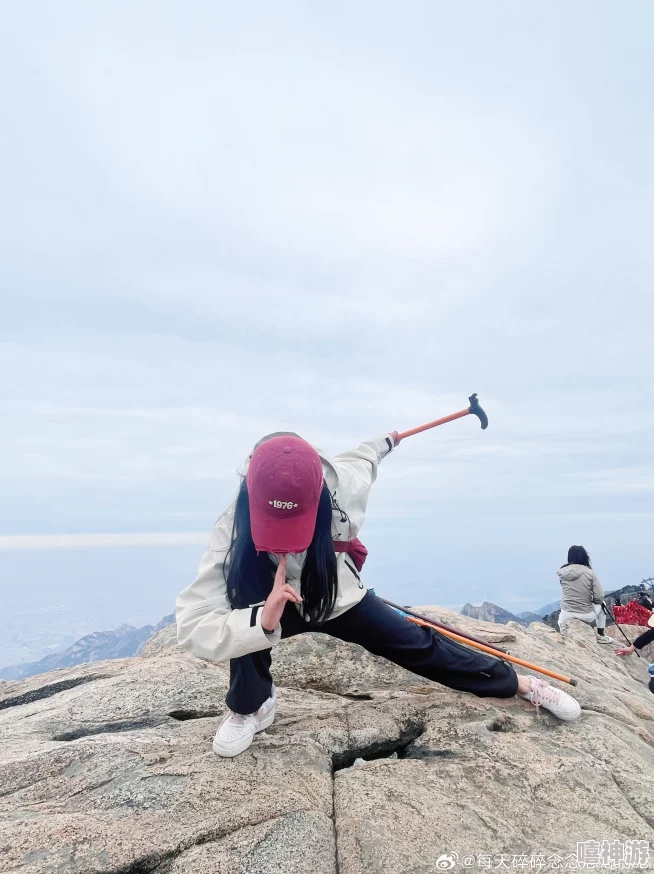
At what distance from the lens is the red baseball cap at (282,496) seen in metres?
4.01

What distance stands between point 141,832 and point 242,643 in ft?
4.16

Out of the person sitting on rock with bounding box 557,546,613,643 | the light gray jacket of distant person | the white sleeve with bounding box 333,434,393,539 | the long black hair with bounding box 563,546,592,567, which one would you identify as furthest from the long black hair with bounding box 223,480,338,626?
the long black hair with bounding box 563,546,592,567

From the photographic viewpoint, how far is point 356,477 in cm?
501

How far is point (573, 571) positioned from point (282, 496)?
11.9 m

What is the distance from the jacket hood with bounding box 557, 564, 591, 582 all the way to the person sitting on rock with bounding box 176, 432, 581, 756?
8956mm

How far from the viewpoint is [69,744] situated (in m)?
4.80

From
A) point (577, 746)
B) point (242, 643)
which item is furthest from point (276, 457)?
point (577, 746)

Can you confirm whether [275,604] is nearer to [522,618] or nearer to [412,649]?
[412,649]

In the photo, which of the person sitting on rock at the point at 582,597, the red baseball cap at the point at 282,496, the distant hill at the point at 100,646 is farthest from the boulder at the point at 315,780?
the distant hill at the point at 100,646

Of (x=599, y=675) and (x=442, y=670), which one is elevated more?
(x=442, y=670)

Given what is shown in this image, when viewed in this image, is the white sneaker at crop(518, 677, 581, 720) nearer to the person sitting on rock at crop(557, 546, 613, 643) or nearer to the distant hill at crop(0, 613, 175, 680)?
the person sitting on rock at crop(557, 546, 613, 643)

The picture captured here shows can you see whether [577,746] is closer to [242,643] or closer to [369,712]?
[369,712]

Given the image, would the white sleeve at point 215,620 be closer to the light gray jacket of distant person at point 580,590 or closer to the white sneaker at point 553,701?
the white sneaker at point 553,701

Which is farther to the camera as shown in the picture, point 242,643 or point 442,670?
point 442,670
